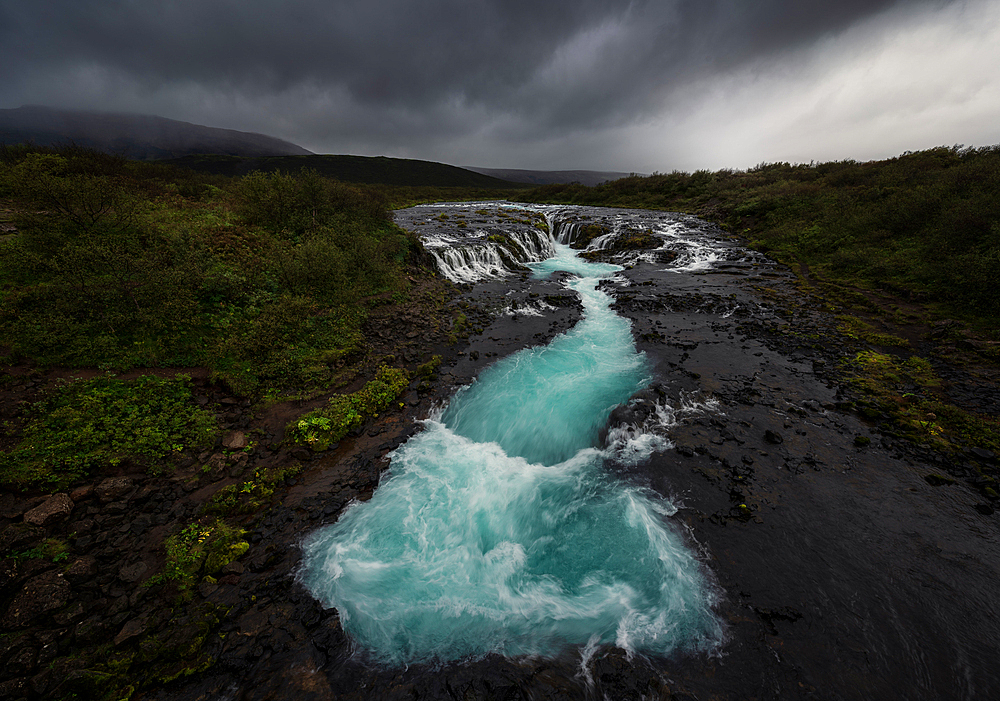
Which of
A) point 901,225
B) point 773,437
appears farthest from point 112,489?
point 901,225

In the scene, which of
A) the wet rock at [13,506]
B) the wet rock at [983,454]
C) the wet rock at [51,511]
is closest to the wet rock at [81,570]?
the wet rock at [51,511]

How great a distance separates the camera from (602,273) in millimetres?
29438

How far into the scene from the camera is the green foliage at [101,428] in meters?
7.23

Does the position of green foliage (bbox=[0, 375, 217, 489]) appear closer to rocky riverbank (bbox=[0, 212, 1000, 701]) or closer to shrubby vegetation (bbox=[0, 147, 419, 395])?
rocky riverbank (bbox=[0, 212, 1000, 701])

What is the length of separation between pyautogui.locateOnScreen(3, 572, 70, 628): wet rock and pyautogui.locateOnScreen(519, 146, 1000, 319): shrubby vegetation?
31490mm

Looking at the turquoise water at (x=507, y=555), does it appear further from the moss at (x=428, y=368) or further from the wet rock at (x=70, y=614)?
the wet rock at (x=70, y=614)

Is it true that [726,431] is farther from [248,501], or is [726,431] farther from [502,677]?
[248,501]

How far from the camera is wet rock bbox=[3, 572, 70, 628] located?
530 centimetres

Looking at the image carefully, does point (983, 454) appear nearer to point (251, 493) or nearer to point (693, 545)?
point (693, 545)

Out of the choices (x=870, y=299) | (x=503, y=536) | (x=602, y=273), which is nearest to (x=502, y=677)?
(x=503, y=536)

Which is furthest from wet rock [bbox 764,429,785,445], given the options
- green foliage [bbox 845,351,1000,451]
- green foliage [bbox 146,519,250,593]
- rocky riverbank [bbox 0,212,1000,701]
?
green foliage [bbox 146,519,250,593]

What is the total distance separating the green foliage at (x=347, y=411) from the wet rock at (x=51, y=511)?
13.5ft

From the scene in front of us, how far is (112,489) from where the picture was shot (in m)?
7.43

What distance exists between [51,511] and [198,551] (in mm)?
2950
